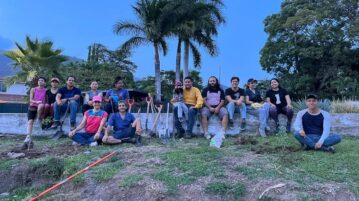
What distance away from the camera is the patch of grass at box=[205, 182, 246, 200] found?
5456mm

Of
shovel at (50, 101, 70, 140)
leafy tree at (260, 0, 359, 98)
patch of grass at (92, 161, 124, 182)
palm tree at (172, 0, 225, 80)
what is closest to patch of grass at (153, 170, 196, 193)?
patch of grass at (92, 161, 124, 182)

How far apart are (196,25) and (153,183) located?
2165 cm

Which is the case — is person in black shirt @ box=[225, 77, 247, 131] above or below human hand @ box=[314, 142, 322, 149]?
above

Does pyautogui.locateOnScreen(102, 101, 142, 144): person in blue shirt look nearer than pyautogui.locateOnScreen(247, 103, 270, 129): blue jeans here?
Yes

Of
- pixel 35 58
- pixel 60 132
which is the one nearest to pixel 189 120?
pixel 60 132

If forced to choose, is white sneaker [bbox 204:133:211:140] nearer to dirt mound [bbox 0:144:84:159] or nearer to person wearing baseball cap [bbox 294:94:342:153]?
person wearing baseball cap [bbox 294:94:342:153]

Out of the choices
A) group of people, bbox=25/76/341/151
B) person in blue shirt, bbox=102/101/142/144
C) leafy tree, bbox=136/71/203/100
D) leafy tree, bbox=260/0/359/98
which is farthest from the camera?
leafy tree, bbox=136/71/203/100

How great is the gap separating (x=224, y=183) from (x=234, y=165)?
0.73 meters

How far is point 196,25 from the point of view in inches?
1046

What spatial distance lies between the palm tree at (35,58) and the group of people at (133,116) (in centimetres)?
1447

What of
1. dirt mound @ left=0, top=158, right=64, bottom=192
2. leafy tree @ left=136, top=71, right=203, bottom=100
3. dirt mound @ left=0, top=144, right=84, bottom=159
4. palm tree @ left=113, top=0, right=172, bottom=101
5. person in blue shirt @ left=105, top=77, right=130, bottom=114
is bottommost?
dirt mound @ left=0, top=158, right=64, bottom=192

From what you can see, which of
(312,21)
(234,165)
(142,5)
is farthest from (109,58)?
(234,165)

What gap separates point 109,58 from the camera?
128 ft

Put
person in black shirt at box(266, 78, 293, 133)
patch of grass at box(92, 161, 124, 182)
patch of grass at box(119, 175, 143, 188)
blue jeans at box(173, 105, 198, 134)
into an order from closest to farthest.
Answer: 1. patch of grass at box(119, 175, 143, 188)
2. patch of grass at box(92, 161, 124, 182)
3. blue jeans at box(173, 105, 198, 134)
4. person in black shirt at box(266, 78, 293, 133)
